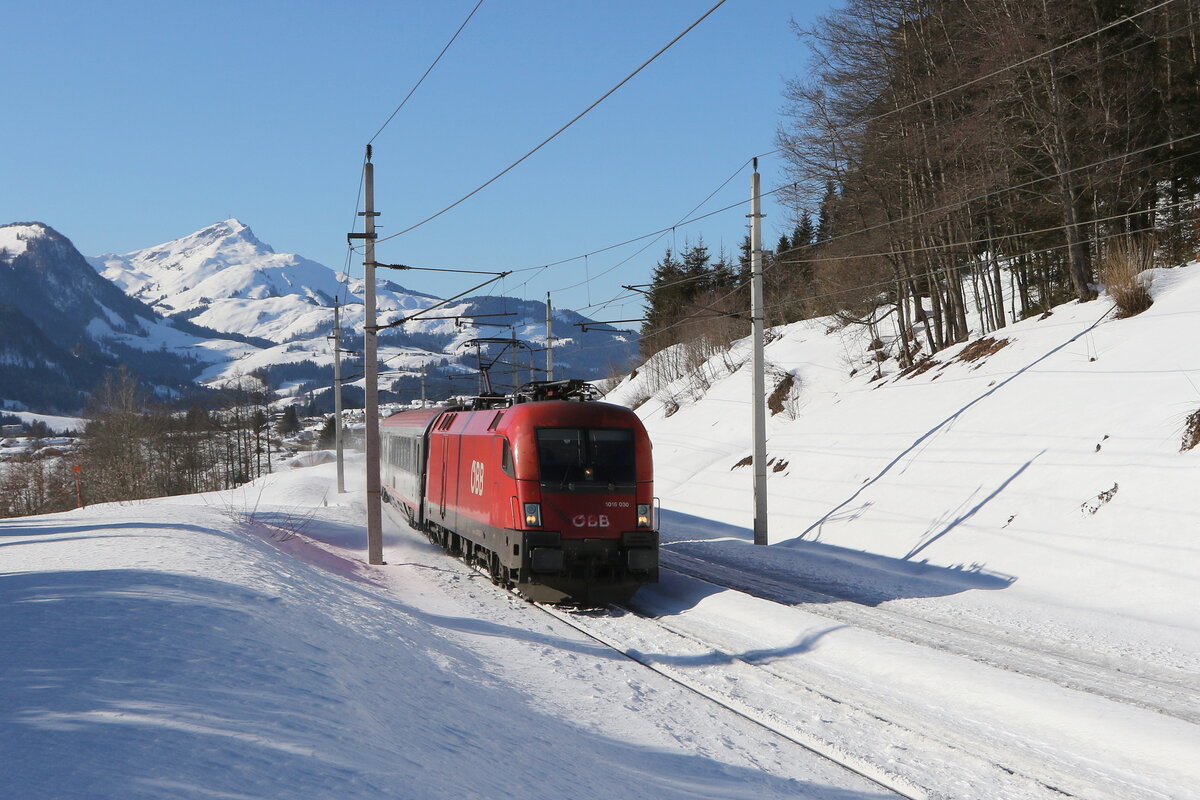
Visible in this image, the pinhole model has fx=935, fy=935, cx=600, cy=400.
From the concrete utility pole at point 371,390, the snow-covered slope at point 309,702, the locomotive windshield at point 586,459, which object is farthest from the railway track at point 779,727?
the concrete utility pole at point 371,390

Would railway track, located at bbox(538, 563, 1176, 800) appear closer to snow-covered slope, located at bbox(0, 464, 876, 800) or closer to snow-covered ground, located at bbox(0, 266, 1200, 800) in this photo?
snow-covered ground, located at bbox(0, 266, 1200, 800)

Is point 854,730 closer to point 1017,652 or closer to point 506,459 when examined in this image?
point 1017,652

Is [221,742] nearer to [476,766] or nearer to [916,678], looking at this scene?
[476,766]

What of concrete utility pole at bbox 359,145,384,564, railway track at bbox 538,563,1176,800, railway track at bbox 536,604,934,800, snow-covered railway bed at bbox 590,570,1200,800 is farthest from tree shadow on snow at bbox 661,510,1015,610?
concrete utility pole at bbox 359,145,384,564

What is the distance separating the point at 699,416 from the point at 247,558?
33724 millimetres

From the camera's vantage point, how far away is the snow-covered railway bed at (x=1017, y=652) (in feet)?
30.3

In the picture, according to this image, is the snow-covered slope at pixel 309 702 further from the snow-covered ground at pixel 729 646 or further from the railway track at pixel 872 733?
the railway track at pixel 872 733

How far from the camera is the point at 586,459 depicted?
15117 millimetres

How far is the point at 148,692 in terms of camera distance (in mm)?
6055

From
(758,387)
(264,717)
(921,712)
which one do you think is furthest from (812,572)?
(264,717)

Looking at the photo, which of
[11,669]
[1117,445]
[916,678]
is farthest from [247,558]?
[1117,445]

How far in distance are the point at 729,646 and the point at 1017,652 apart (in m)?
3.40

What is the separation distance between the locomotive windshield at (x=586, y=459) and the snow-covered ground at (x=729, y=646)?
210cm

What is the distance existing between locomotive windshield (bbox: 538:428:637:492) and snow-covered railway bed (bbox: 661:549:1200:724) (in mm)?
2827
